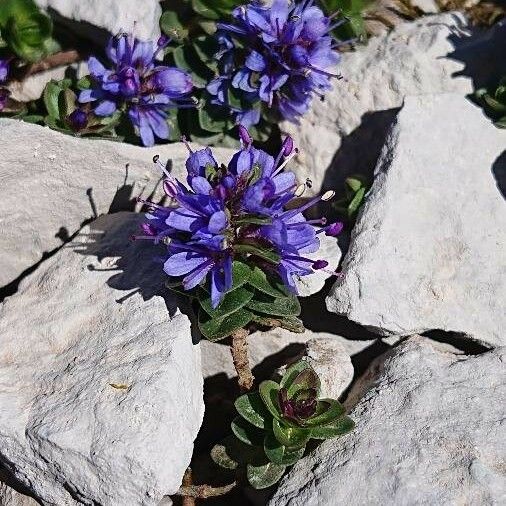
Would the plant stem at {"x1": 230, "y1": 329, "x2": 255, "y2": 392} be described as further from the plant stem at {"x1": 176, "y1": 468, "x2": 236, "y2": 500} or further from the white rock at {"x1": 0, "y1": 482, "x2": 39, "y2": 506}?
the white rock at {"x1": 0, "y1": 482, "x2": 39, "y2": 506}

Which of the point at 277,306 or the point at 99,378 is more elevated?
the point at 277,306

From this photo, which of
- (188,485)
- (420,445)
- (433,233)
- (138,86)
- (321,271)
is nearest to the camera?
(420,445)

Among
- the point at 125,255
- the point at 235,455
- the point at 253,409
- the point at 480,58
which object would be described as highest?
the point at 480,58

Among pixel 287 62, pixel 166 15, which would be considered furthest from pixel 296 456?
pixel 166 15

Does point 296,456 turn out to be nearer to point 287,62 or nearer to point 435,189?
point 435,189

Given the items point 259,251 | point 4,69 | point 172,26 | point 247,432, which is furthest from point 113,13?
point 247,432

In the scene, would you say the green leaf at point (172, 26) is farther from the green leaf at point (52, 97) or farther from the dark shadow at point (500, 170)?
the dark shadow at point (500, 170)

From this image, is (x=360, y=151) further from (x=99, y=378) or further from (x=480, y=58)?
(x=99, y=378)
